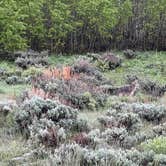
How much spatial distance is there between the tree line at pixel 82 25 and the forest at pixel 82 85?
0.05 meters

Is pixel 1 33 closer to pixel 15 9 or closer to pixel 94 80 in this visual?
pixel 15 9

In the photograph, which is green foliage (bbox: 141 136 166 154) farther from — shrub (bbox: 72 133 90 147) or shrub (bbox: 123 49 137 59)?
shrub (bbox: 123 49 137 59)

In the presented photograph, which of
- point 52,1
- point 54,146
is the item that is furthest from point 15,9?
point 54,146

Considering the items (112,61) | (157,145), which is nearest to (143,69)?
(112,61)

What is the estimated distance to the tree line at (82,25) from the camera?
21.0m

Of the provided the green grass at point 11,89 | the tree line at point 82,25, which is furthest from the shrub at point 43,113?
the tree line at point 82,25

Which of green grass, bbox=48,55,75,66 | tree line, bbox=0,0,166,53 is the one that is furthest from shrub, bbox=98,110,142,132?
tree line, bbox=0,0,166,53

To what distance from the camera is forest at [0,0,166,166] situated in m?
6.86

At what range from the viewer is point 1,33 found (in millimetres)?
20703

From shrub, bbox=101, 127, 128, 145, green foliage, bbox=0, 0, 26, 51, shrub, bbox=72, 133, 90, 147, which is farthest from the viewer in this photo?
green foliage, bbox=0, 0, 26, 51

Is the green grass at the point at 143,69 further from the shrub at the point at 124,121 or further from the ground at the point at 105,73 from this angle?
the shrub at the point at 124,121

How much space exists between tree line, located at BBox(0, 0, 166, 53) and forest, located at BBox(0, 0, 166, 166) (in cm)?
5

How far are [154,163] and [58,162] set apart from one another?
4.19 ft

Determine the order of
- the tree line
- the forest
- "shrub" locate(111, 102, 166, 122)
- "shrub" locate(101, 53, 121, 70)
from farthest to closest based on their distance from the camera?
the tree line, "shrub" locate(101, 53, 121, 70), "shrub" locate(111, 102, 166, 122), the forest
